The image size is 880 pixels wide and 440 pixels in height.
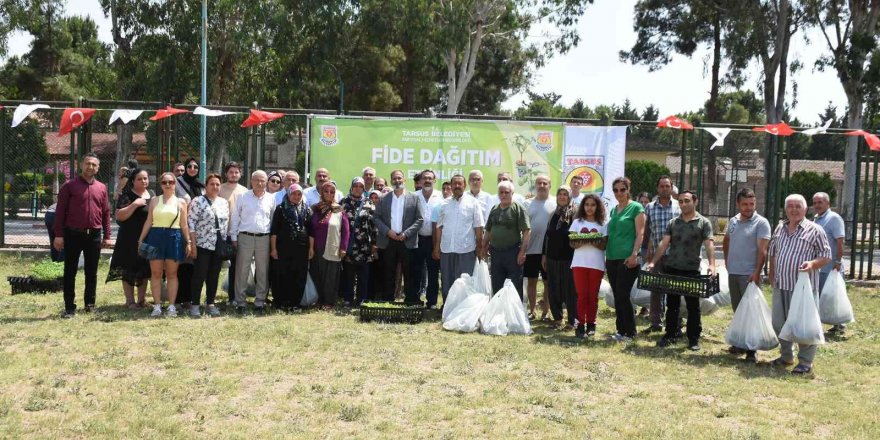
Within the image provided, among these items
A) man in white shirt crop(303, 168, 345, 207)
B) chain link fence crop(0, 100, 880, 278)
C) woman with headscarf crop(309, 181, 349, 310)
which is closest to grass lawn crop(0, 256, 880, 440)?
woman with headscarf crop(309, 181, 349, 310)

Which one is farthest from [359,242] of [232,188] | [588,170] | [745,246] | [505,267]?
[745,246]

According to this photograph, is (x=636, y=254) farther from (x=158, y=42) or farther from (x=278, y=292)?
(x=158, y=42)

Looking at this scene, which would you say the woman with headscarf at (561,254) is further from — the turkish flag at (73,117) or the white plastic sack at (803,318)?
the turkish flag at (73,117)

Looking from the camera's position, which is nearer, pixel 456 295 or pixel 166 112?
pixel 456 295

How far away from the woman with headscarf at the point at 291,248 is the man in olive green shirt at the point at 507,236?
7.11ft

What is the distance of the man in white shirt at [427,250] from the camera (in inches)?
408

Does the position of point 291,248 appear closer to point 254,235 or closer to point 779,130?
point 254,235

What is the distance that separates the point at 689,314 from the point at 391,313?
10.2 feet

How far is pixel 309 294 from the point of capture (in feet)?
33.4

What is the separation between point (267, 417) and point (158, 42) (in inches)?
1026

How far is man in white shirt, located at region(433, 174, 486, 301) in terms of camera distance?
31.7ft

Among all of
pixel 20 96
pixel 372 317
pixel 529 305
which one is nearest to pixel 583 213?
pixel 529 305

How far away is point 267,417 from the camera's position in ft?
18.1

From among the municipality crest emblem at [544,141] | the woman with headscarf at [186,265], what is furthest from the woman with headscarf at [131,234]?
the municipality crest emblem at [544,141]
